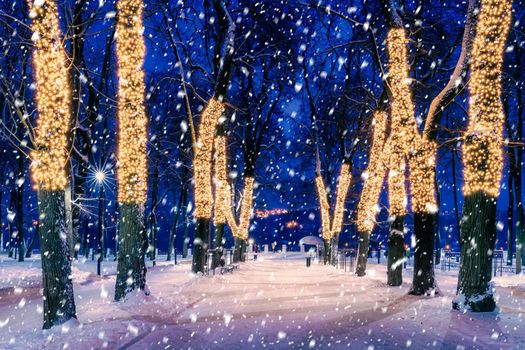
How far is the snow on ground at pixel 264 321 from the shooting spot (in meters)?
7.80

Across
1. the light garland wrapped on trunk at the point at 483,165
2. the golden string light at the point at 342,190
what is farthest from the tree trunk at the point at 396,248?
the golden string light at the point at 342,190

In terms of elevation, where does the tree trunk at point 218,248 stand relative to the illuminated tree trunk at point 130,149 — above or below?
below

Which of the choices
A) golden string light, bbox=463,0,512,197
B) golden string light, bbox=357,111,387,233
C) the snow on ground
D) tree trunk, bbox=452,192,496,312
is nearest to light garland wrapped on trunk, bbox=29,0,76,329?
the snow on ground

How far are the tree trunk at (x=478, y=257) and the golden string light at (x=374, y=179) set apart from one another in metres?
9.00

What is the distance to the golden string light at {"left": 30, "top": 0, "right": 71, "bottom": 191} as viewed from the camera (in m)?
8.69

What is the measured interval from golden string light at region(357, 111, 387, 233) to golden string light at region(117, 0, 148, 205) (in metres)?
10.6

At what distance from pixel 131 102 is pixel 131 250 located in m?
3.66

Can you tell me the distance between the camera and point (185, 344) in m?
7.90

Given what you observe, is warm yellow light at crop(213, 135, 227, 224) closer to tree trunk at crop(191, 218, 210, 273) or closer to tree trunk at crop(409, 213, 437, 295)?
tree trunk at crop(191, 218, 210, 273)

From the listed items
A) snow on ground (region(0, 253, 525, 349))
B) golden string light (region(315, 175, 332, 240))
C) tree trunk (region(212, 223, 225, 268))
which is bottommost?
snow on ground (region(0, 253, 525, 349))

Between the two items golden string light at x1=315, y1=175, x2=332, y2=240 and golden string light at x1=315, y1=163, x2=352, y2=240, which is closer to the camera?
golden string light at x1=315, y1=163, x2=352, y2=240

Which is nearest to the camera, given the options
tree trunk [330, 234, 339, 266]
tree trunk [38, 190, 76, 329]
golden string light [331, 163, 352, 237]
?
tree trunk [38, 190, 76, 329]

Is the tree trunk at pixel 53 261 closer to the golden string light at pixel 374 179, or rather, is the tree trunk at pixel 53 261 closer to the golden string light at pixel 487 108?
the golden string light at pixel 487 108

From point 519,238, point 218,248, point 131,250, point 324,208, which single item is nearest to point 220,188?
point 218,248
